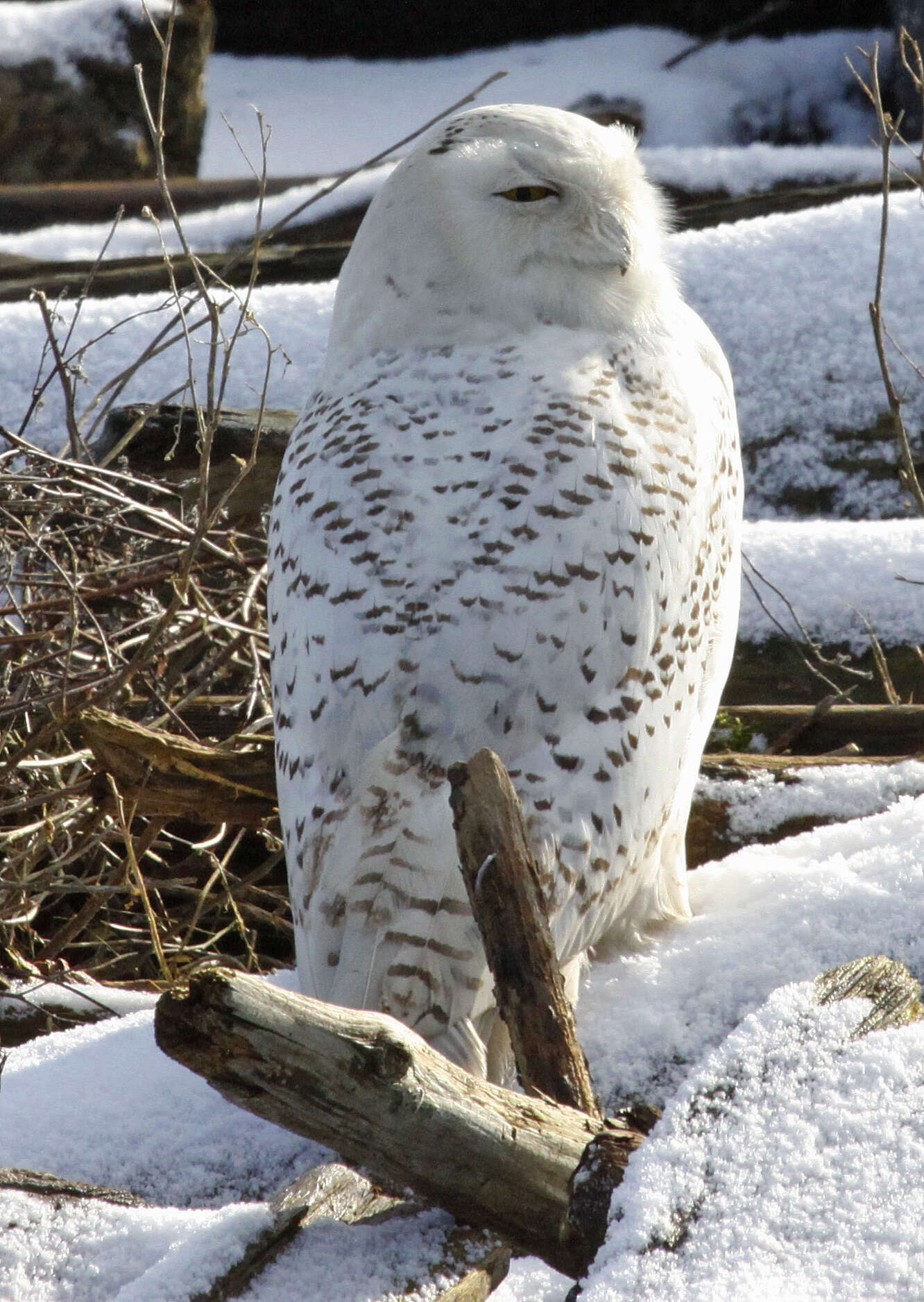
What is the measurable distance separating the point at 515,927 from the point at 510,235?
1312mm

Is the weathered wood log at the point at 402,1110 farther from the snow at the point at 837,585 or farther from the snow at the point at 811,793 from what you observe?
the snow at the point at 837,585

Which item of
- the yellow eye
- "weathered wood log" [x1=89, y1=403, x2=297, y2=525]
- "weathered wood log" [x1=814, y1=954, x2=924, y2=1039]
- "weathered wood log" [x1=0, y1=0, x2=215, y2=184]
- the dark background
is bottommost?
"weathered wood log" [x1=814, y1=954, x2=924, y2=1039]

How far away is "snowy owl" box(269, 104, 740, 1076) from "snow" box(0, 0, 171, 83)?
7517 mm

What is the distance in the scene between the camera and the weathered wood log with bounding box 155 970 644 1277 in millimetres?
1155

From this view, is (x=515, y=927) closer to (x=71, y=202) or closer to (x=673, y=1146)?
(x=673, y=1146)

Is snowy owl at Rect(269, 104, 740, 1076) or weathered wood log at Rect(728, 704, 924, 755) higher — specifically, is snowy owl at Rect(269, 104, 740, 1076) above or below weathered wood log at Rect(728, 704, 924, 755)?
above

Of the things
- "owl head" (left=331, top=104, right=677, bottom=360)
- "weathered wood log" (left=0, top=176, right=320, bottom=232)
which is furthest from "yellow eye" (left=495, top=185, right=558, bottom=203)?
"weathered wood log" (left=0, top=176, right=320, bottom=232)

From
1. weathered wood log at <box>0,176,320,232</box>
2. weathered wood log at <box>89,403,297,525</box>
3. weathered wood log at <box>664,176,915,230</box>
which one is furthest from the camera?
weathered wood log at <box>0,176,320,232</box>

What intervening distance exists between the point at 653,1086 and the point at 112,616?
212cm

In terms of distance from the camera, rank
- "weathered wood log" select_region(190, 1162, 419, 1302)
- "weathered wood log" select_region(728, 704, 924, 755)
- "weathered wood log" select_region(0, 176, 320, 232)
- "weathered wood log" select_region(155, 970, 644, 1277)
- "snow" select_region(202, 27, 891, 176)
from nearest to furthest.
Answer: "weathered wood log" select_region(155, 970, 644, 1277), "weathered wood log" select_region(190, 1162, 419, 1302), "weathered wood log" select_region(728, 704, 924, 755), "weathered wood log" select_region(0, 176, 320, 232), "snow" select_region(202, 27, 891, 176)

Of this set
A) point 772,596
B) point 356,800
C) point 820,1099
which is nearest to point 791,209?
point 772,596

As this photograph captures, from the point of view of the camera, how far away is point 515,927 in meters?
1.45

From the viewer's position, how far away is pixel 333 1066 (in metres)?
→ 1.18

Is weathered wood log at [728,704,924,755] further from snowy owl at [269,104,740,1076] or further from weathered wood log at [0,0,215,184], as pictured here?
weathered wood log at [0,0,215,184]
